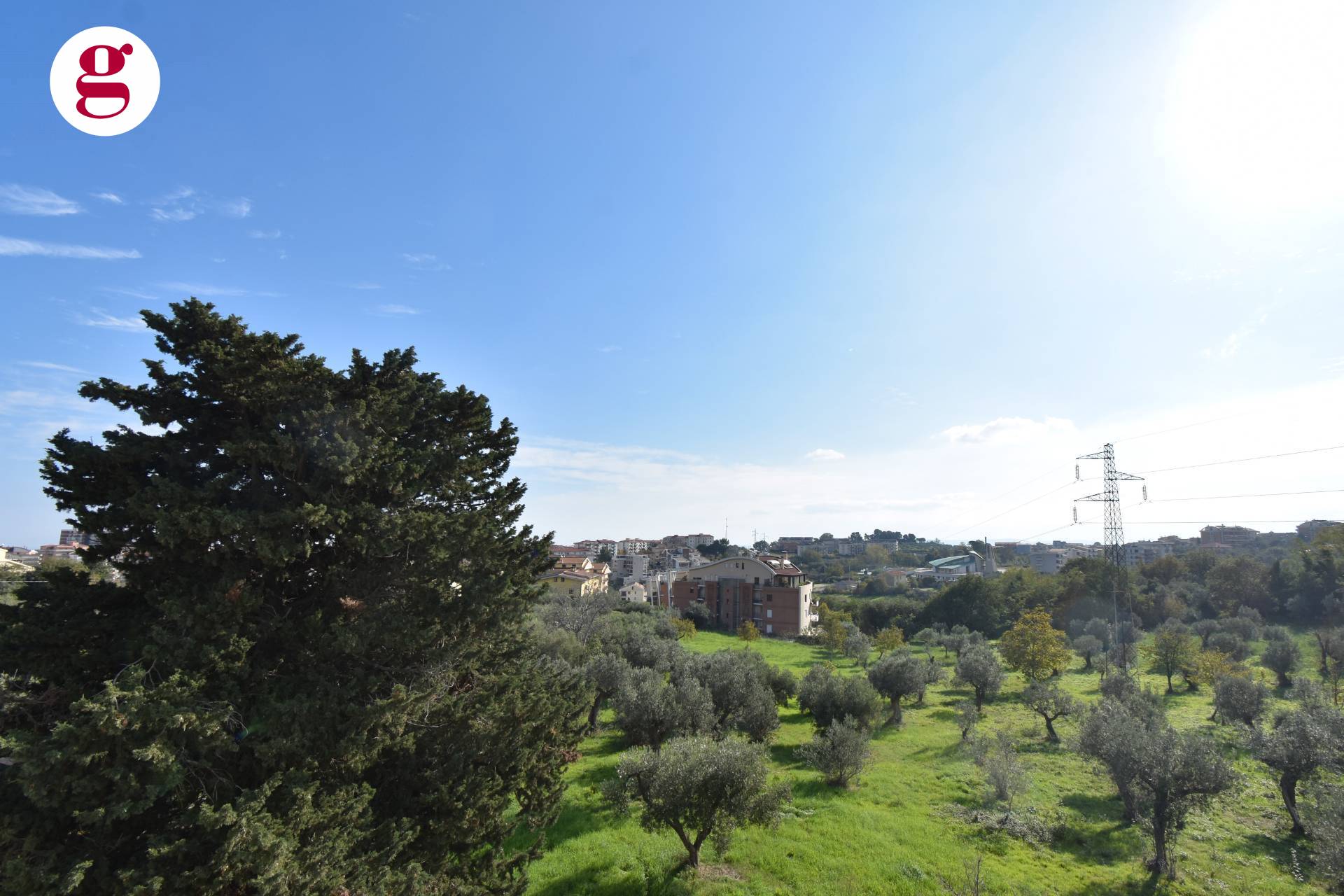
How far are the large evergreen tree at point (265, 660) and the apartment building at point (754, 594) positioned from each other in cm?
6286

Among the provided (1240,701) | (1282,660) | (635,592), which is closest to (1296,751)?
(1240,701)

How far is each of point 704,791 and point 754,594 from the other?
62168 millimetres

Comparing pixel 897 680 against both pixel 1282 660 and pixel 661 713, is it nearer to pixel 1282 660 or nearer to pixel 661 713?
pixel 661 713

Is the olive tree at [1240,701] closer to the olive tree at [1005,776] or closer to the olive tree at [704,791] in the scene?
the olive tree at [1005,776]

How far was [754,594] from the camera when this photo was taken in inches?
2945

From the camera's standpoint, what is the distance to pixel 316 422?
1037 centimetres

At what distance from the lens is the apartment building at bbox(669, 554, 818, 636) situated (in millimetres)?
72500

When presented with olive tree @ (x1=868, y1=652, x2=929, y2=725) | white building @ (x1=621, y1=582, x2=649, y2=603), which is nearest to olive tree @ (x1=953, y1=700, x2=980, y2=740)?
olive tree @ (x1=868, y1=652, x2=929, y2=725)

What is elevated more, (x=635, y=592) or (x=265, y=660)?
(x=265, y=660)

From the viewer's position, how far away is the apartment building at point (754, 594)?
72.5 meters

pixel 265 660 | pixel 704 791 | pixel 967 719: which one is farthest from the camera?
pixel 967 719

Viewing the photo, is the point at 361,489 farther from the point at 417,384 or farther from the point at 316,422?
the point at 417,384

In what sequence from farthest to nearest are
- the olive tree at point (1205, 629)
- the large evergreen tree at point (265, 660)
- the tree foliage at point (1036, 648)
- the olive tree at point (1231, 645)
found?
the olive tree at point (1205, 629)
the olive tree at point (1231, 645)
the tree foliage at point (1036, 648)
the large evergreen tree at point (265, 660)

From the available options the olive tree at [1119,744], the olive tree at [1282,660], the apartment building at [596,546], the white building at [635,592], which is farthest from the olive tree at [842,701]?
the apartment building at [596,546]
